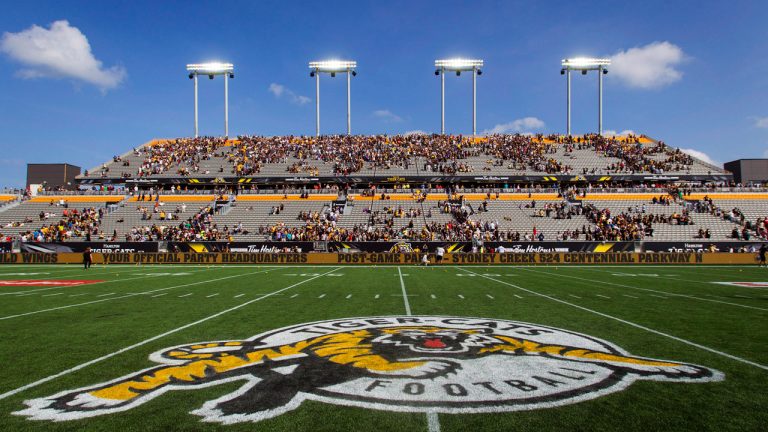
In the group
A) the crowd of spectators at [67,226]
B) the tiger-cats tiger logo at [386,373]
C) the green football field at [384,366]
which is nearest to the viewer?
the green football field at [384,366]

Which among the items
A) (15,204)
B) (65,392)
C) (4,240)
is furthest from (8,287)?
(15,204)

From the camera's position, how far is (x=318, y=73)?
6819cm

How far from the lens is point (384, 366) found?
6312 mm

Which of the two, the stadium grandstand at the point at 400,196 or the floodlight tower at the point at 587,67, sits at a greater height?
the floodlight tower at the point at 587,67

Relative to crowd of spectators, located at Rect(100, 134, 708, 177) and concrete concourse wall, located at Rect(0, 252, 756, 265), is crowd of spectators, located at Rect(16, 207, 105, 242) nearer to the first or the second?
concrete concourse wall, located at Rect(0, 252, 756, 265)

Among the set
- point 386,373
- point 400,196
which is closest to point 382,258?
point 400,196

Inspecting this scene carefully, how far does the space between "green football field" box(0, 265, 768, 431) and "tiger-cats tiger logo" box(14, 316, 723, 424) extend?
0.10 ft

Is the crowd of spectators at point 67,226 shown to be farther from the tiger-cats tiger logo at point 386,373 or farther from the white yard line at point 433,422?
the white yard line at point 433,422

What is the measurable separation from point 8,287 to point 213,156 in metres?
42.9

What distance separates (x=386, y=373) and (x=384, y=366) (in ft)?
0.94

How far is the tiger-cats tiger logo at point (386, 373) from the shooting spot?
4.99 metres

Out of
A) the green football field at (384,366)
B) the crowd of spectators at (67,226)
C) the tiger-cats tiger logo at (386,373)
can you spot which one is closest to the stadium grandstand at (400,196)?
the crowd of spectators at (67,226)

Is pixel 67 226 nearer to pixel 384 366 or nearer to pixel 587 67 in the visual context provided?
pixel 384 366

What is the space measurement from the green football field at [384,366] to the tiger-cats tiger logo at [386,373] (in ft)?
0.10
